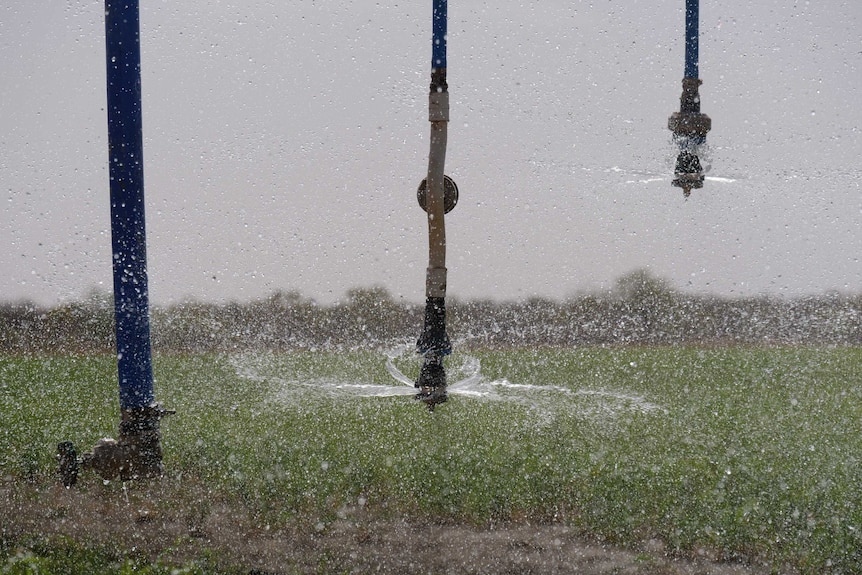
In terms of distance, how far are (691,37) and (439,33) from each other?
1992mm

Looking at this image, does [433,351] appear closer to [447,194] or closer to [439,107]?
[447,194]

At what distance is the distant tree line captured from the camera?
32.0ft

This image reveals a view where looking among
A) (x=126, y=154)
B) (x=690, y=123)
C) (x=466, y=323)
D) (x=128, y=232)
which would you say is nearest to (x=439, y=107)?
(x=126, y=154)

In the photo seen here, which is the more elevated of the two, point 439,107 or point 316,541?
point 439,107

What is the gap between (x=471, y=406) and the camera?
7.01m

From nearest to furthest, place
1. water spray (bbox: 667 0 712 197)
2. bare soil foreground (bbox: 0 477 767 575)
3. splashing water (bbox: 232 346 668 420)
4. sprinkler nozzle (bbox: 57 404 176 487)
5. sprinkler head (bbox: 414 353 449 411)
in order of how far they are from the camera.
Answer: bare soil foreground (bbox: 0 477 767 575) → sprinkler nozzle (bbox: 57 404 176 487) → sprinkler head (bbox: 414 353 449 411) → water spray (bbox: 667 0 712 197) → splashing water (bbox: 232 346 668 420)

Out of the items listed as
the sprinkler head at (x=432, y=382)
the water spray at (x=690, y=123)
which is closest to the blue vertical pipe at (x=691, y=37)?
the water spray at (x=690, y=123)

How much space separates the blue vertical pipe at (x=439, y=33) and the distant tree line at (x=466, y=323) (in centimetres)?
384

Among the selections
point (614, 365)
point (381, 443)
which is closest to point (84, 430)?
point (381, 443)

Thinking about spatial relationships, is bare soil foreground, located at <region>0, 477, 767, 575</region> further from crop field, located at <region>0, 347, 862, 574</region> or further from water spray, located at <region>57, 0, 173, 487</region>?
water spray, located at <region>57, 0, 173, 487</region>

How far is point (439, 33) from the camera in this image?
5.36 meters

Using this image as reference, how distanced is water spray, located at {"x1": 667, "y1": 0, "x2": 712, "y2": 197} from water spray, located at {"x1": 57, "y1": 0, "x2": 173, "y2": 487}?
11.6ft

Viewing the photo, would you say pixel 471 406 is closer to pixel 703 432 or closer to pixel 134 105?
pixel 703 432

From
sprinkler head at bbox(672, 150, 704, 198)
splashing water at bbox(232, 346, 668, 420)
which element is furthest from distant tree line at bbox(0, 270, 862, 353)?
sprinkler head at bbox(672, 150, 704, 198)
